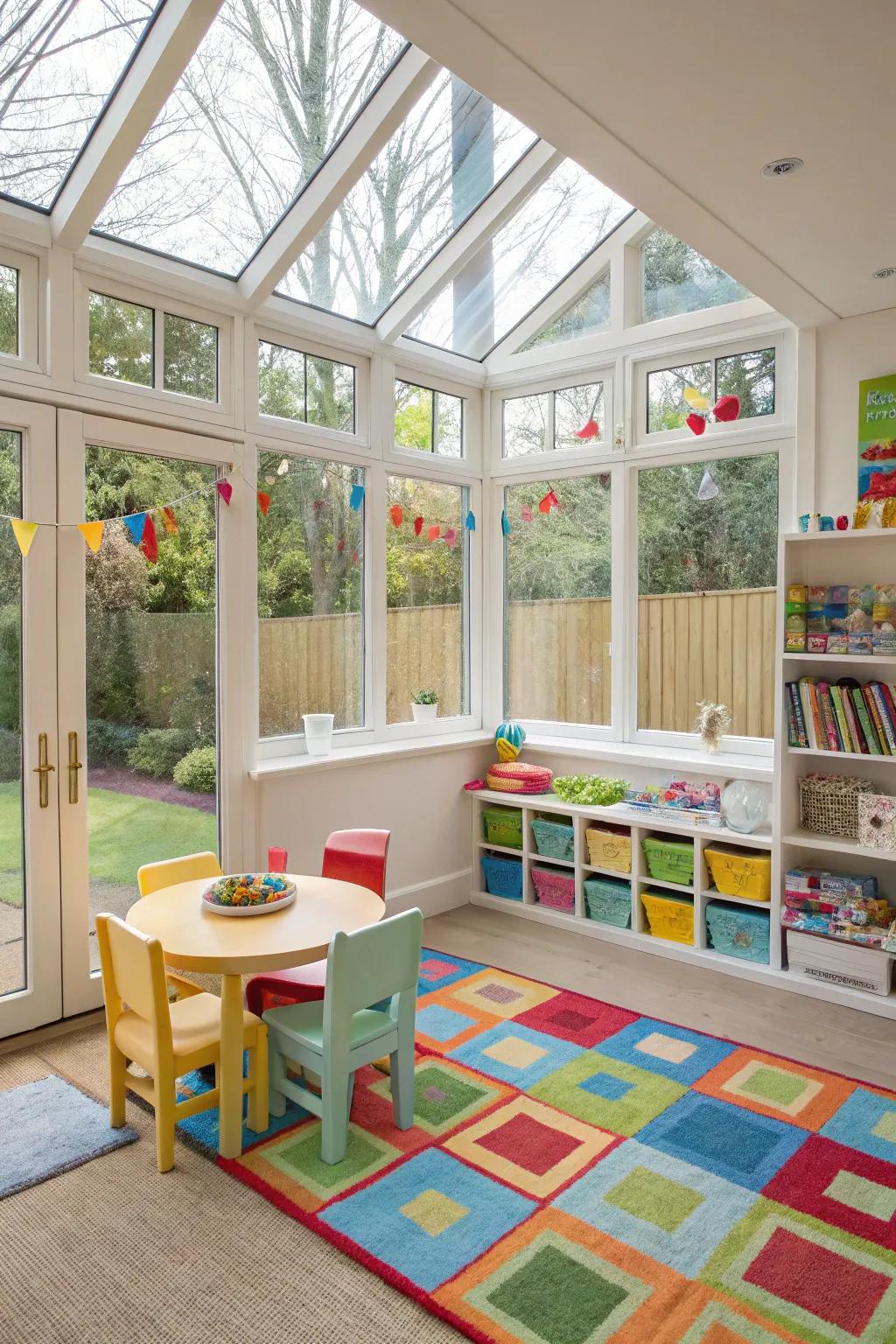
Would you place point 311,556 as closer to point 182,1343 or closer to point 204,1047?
point 204,1047

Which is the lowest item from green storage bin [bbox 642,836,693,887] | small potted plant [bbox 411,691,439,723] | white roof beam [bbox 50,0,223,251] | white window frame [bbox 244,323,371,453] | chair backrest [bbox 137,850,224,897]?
green storage bin [bbox 642,836,693,887]

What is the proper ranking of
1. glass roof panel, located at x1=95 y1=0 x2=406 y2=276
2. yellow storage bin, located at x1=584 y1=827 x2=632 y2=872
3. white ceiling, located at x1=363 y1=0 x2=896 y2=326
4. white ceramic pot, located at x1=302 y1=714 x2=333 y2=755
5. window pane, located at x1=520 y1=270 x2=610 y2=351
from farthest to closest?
window pane, located at x1=520 y1=270 x2=610 y2=351 < yellow storage bin, located at x1=584 y1=827 x2=632 y2=872 < white ceramic pot, located at x1=302 y1=714 x2=333 y2=755 < glass roof panel, located at x1=95 y1=0 x2=406 y2=276 < white ceiling, located at x1=363 y1=0 x2=896 y2=326

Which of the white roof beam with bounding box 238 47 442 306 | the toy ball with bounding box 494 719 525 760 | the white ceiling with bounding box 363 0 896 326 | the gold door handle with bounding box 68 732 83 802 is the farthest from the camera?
the toy ball with bounding box 494 719 525 760

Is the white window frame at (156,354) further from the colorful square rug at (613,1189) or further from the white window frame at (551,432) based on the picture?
the colorful square rug at (613,1189)

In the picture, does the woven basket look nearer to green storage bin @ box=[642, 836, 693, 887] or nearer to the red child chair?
green storage bin @ box=[642, 836, 693, 887]

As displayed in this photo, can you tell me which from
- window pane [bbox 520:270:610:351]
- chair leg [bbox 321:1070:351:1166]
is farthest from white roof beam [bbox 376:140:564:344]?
chair leg [bbox 321:1070:351:1166]

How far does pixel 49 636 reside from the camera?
3150 millimetres

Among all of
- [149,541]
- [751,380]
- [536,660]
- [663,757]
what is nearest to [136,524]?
[149,541]

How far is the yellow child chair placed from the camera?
234cm

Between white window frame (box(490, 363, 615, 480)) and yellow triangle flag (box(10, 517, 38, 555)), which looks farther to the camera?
white window frame (box(490, 363, 615, 480))

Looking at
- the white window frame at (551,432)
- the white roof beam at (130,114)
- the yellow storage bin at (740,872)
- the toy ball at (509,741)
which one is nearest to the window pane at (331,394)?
the white window frame at (551,432)

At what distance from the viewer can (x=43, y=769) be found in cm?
A: 315

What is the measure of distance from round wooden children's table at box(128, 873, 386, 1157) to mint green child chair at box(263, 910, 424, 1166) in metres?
0.12

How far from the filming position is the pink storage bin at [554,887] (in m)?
4.41
